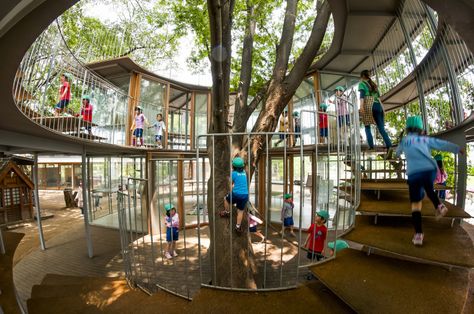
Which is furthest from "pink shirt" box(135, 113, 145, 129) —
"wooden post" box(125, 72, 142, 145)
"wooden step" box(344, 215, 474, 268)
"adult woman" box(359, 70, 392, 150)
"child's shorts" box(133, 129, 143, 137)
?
"wooden step" box(344, 215, 474, 268)

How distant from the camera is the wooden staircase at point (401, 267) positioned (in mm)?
1689

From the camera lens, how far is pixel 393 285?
1.85 m

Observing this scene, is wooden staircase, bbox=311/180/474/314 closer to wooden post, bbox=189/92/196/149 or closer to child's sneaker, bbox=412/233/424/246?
child's sneaker, bbox=412/233/424/246

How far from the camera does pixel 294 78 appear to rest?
4262 millimetres

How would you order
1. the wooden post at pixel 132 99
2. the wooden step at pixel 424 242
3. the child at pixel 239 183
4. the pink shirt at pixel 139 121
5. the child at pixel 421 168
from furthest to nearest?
the wooden post at pixel 132 99 → the pink shirt at pixel 139 121 → the child at pixel 239 183 → the child at pixel 421 168 → the wooden step at pixel 424 242

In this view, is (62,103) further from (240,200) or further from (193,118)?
(193,118)

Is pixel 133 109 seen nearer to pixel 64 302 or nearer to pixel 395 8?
pixel 64 302

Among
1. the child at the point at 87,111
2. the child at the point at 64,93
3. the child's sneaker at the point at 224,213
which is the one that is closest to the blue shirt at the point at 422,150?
the child's sneaker at the point at 224,213

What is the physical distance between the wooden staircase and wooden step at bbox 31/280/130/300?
276cm

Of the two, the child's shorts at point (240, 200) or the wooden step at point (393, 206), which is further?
the child's shorts at point (240, 200)

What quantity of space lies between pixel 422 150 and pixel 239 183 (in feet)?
6.78

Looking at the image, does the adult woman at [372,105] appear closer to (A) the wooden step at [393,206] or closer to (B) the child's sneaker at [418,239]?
(A) the wooden step at [393,206]

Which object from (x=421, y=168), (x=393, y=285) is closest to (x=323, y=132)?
(x=421, y=168)

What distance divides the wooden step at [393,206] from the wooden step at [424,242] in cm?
18
